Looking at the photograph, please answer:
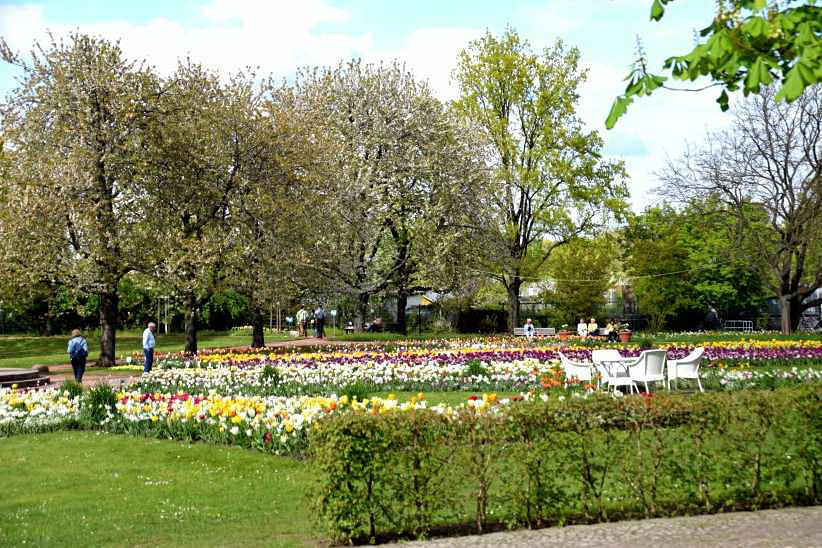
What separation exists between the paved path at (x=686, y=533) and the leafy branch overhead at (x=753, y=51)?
2.80 meters

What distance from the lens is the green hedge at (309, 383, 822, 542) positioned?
615 centimetres

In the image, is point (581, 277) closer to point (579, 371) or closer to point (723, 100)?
point (579, 371)

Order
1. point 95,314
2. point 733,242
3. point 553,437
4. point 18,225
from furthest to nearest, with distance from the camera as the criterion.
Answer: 1. point 95,314
2. point 733,242
3. point 18,225
4. point 553,437

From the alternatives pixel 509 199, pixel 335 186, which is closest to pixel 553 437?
pixel 335 186

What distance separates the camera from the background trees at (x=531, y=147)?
3881cm

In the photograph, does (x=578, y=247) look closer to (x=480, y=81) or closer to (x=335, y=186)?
(x=480, y=81)

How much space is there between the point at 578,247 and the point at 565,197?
250cm

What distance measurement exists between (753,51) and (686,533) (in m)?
3.22

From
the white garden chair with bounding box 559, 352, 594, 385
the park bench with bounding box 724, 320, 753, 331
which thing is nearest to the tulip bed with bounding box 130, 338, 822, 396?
the white garden chair with bounding box 559, 352, 594, 385

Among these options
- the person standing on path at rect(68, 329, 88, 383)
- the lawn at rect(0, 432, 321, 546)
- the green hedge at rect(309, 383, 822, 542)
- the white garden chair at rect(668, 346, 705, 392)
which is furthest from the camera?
the person standing on path at rect(68, 329, 88, 383)

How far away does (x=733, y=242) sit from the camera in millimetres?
30438

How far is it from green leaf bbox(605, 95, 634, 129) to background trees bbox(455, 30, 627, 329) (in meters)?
33.0

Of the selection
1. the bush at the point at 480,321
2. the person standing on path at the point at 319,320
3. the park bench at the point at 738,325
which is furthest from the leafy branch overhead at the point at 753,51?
the park bench at the point at 738,325

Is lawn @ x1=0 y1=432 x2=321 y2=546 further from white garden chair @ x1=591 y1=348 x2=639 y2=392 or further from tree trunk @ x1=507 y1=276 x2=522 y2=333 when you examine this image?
tree trunk @ x1=507 y1=276 x2=522 y2=333
